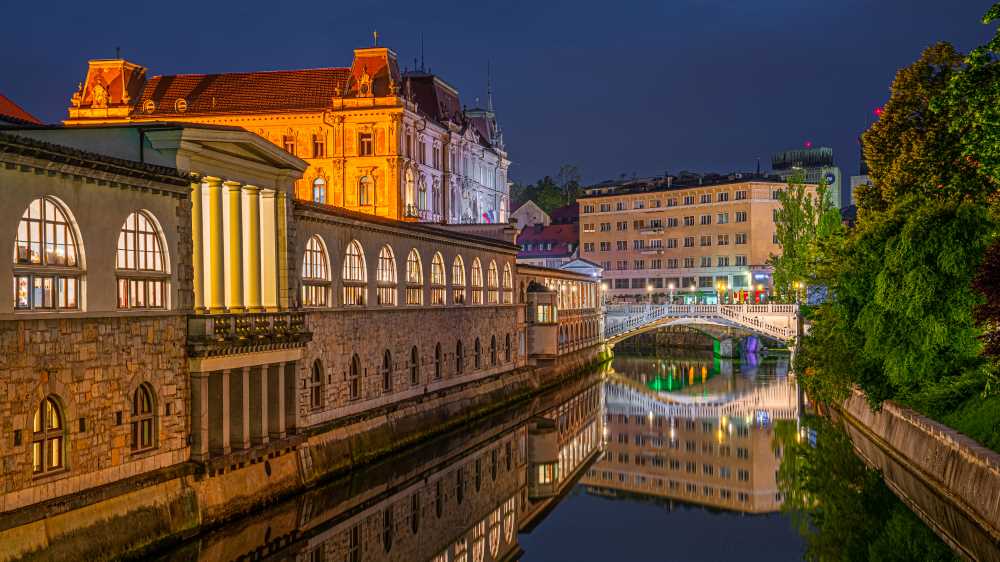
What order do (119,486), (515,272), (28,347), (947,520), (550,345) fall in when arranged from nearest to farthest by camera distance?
(28,347) → (119,486) → (947,520) → (515,272) → (550,345)

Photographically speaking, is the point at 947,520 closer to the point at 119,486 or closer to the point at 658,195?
the point at 119,486

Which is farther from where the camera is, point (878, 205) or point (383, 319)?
point (878, 205)

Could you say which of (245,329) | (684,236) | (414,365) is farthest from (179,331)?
(684,236)

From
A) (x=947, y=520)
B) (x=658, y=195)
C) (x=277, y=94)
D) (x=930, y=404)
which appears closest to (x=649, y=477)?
(x=930, y=404)

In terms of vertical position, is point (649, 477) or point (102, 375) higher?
point (102, 375)

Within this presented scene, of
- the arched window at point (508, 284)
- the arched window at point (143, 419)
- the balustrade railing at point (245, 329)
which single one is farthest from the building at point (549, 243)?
the arched window at point (143, 419)

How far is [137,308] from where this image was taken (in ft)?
81.7

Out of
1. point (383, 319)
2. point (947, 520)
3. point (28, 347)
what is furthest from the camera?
point (383, 319)

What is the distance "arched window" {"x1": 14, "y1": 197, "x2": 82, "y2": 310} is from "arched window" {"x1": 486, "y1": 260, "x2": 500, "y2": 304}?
114 feet

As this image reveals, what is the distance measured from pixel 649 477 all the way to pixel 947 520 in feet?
45.6

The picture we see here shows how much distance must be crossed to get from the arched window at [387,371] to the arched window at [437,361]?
215 inches

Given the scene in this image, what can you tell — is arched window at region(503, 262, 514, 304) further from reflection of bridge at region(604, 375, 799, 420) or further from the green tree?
the green tree

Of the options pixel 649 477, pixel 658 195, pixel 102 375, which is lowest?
pixel 649 477

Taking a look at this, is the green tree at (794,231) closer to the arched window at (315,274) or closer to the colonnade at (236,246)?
the arched window at (315,274)
